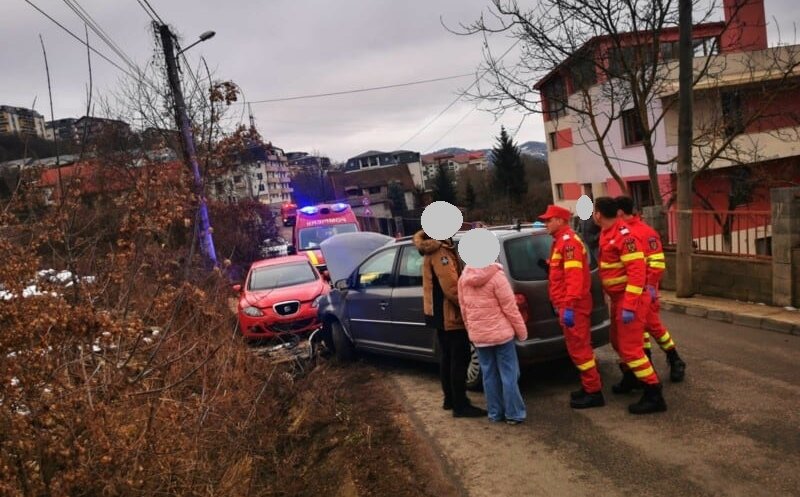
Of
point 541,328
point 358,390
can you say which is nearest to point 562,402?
point 541,328

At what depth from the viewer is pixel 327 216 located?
596 inches

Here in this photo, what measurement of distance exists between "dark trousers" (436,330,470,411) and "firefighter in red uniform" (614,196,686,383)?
1549 mm

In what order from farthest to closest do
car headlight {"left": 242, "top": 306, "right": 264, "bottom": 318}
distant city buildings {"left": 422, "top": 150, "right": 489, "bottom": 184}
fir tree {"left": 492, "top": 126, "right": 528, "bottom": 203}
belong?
distant city buildings {"left": 422, "top": 150, "right": 489, "bottom": 184} → fir tree {"left": 492, "top": 126, "right": 528, "bottom": 203} → car headlight {"left": 242, "top": 306, "right": 264, "bottom": 318}

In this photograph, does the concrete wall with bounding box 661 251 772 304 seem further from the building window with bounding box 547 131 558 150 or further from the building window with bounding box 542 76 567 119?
the building window with bounding box 547 131 558 150

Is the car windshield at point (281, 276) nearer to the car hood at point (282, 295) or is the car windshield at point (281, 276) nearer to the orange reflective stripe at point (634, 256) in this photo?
the car hood at point (282, 295)

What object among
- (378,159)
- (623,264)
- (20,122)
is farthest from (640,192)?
(378,159)

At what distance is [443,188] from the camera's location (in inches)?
2078

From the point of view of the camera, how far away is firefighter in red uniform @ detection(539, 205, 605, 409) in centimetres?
460

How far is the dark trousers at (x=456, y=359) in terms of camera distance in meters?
4.96

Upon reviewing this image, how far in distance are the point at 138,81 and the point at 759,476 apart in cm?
1416

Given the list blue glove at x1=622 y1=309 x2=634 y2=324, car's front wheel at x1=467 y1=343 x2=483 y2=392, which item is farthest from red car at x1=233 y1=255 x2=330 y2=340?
blue glove at x1=622 y1=309 x2=634 y2=324

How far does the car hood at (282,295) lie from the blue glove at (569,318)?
206 inches

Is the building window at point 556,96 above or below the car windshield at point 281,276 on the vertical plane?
above

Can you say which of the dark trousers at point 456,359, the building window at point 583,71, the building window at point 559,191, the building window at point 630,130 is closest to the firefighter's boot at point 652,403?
the dark trousers at point 456,359
